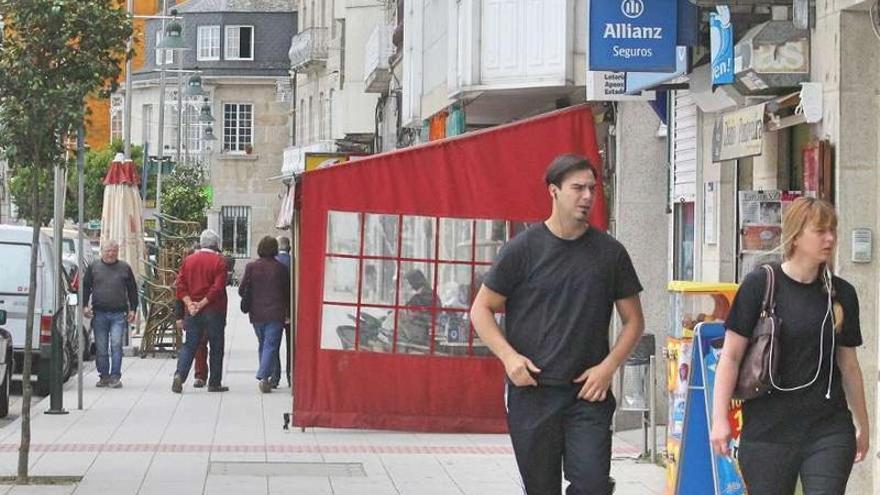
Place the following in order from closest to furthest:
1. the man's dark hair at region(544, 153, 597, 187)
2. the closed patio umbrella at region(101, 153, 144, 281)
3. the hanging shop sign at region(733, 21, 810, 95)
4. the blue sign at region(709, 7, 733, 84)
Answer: the man's dark hair at region(544, 153, 597, 187) < the hanging shop sign at region(733, 21, 810, 95) < the blue sign at region(709, 7, 733, 84) < the closed patio umbrella at region(101, 153, 144, 281)

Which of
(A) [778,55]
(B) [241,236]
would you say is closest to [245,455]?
(A) [778,55]

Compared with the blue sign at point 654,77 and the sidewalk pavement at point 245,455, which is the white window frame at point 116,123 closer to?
the sidewalk pavement at point 245,455

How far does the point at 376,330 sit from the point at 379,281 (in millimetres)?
434

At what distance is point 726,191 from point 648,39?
151cm

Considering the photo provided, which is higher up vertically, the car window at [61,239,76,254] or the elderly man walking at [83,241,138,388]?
the car window at [61,239,76,254]

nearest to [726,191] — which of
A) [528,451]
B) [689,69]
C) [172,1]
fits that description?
[689,69]

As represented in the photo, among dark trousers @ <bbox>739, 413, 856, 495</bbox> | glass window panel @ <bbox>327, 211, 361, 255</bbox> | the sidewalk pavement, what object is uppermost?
glass window panel @ <bbox>327, 211, 361, 255</bbox>

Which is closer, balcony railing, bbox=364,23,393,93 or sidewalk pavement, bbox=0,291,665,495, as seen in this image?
sidewalk pavement, bbox=0,291,665,495

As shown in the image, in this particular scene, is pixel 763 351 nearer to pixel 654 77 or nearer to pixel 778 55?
pixel 778 55

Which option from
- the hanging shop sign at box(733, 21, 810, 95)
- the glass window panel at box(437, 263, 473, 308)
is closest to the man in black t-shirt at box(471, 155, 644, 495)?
the hanging shop sign at box(733, 21, 810, 95)

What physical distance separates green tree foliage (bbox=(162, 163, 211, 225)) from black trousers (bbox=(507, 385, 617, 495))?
48.0 m

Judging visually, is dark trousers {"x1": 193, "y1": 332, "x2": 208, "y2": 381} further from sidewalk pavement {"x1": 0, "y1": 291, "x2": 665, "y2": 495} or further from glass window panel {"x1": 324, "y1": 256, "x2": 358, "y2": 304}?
glass window panel {"x1": 324, "y1": 256, "x2": 358, "y2": 304}

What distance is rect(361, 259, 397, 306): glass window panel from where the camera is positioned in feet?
54.9

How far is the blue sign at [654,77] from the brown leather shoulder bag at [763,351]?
7.99m
